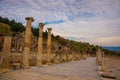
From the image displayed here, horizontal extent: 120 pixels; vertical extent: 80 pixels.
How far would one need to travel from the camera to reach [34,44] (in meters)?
36.1

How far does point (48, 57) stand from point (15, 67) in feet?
25.6

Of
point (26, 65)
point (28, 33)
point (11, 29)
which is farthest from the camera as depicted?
point (11, 29)

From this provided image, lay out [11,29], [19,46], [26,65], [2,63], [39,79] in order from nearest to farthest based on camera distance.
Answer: [39,79], [2,63], [26,65], [19,46], [11,29]

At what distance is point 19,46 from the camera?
34.9 meters

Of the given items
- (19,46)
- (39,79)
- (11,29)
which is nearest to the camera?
(39,79)

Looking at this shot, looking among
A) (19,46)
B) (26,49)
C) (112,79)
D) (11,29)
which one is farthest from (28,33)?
(11,29)

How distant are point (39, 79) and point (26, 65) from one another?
560 cm

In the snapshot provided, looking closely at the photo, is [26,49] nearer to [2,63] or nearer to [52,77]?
[2,63]

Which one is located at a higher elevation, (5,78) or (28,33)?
(28,33)

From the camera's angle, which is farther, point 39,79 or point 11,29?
point 11,29

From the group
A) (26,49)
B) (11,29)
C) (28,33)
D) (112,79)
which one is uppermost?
(11,29)

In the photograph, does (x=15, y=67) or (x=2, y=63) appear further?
(x=15, y=67)

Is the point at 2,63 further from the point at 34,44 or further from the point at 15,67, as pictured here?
the point at 34,44

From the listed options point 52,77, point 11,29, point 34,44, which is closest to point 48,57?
point 52,77
